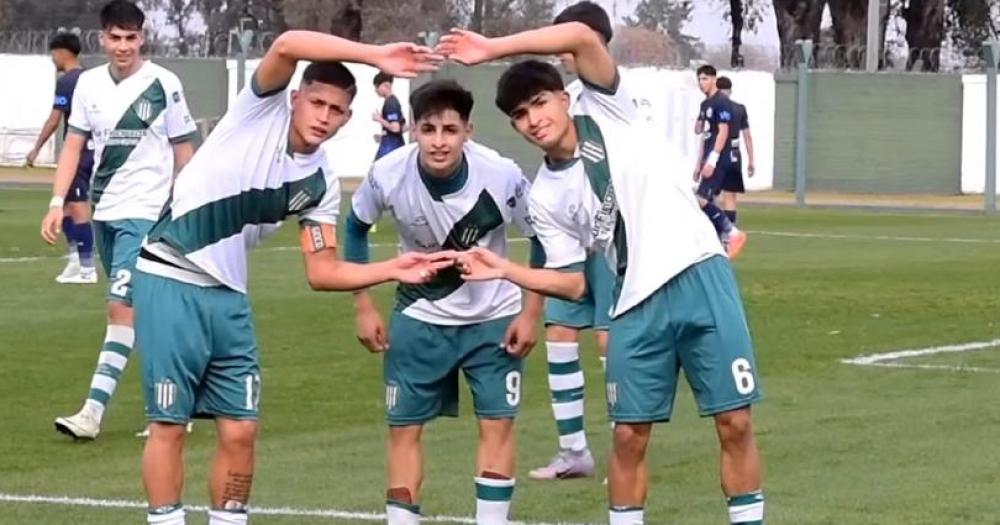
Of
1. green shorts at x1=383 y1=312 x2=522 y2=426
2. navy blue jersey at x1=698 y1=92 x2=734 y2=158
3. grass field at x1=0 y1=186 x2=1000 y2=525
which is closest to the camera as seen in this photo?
green shorts at x1=383 y1=312 x2=522 y2=426

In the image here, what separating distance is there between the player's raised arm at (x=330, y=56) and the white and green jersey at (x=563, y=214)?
1437mm

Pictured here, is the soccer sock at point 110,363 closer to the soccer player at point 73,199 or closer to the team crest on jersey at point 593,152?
the team crest on jersey at point 593,152

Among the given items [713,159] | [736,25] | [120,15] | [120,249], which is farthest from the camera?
[736,25]

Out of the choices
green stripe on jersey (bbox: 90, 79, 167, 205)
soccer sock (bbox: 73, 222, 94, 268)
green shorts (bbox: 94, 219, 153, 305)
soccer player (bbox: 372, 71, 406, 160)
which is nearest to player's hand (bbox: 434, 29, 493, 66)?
green shorts (bbox: 94, 219, 153, 305)

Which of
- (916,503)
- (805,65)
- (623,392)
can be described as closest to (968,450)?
(916,503)

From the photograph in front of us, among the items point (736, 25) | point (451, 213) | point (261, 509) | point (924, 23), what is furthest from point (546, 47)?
point (736, 25)

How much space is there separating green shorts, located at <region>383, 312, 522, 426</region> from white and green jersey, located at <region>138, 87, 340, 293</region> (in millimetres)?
684

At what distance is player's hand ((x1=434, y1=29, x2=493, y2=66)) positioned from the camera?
725cm

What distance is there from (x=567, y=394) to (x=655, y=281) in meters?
2.53

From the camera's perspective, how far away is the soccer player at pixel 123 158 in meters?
11.4

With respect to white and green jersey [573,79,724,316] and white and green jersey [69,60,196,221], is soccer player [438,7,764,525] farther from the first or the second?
white and green jersey [69,60,196,221]

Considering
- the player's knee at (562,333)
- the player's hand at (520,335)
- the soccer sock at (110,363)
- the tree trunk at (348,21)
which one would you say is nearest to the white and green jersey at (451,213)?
the player's hand at (520,335)

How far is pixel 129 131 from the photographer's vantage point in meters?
11.5

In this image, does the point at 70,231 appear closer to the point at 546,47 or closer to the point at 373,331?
the point at 373,331
